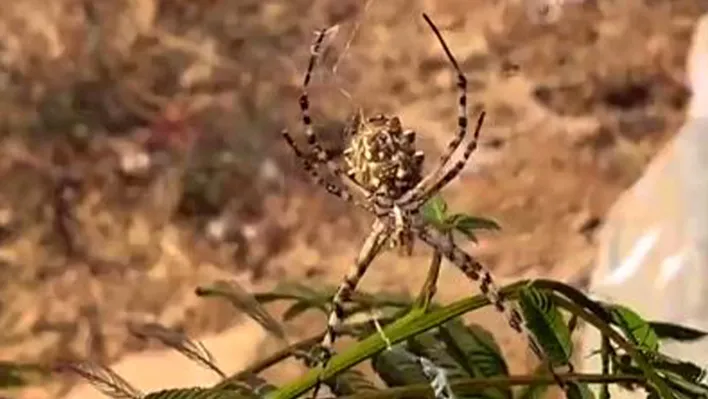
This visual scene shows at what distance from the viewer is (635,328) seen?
737 millimetres

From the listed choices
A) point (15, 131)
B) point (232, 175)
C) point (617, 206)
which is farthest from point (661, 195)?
point (15, 131)

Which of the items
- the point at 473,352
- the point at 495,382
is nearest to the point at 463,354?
the point at 473,352

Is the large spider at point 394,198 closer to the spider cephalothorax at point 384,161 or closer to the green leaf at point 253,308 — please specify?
the spider cephalothorax at point 384,161

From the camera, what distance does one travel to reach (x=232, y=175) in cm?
124

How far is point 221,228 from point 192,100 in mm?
104

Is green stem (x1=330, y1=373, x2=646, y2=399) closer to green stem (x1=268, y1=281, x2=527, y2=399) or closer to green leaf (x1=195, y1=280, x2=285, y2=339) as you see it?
green stem (x1=268, y1=281, x2=527, y2=399)

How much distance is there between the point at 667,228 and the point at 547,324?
2.16 ft

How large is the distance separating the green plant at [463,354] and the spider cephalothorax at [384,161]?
0.15ft

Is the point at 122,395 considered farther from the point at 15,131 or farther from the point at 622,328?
the point at 15,131

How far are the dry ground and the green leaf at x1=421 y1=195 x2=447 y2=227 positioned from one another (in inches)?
15.4

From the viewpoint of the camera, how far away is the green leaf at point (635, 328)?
73 cm

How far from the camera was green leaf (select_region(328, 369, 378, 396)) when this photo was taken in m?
0.73

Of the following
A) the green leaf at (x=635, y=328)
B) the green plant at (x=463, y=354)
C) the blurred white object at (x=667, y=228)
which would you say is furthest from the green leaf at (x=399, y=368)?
the blurred white object at (x=667, y=228)

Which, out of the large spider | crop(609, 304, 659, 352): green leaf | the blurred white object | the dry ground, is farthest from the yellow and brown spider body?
the blurred white object
